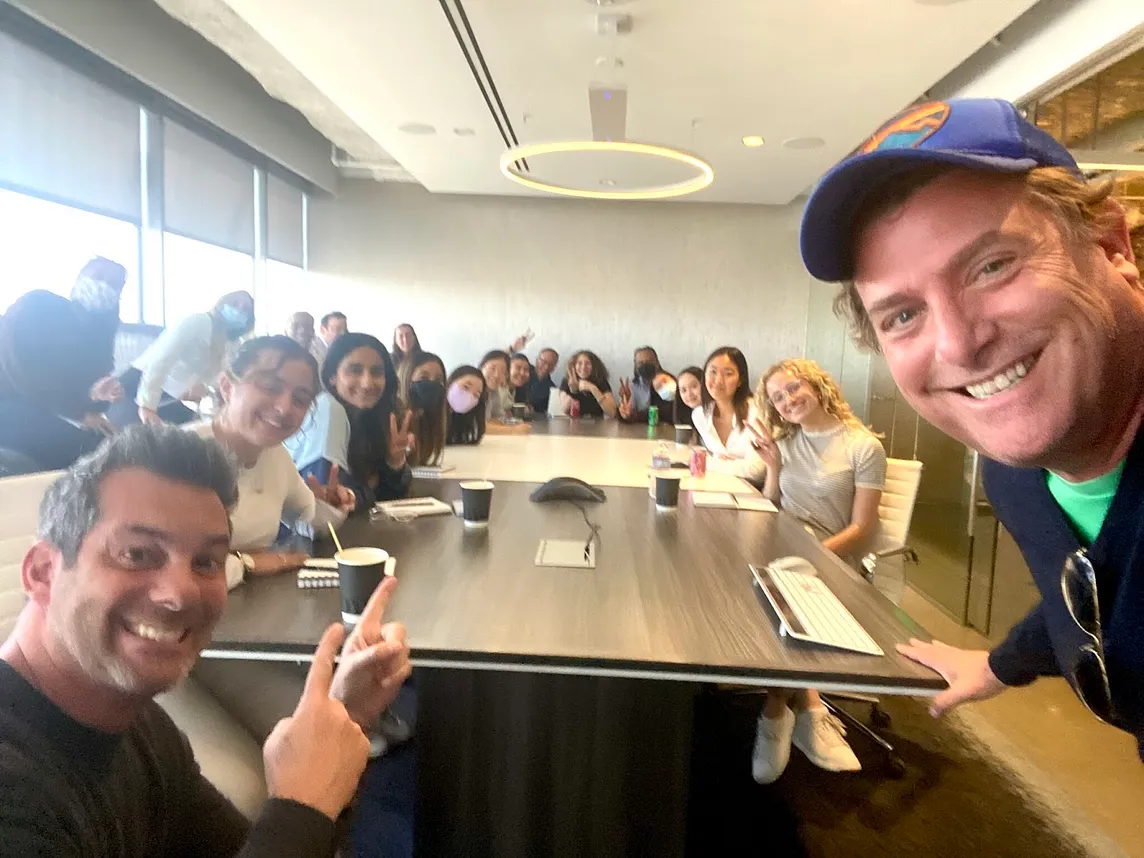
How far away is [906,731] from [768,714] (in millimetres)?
748

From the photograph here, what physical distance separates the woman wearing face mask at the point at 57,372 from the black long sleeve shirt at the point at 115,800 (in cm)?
146

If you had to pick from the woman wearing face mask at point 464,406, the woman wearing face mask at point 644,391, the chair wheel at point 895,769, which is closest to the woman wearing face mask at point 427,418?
the woman wearing face mask at point 464,406

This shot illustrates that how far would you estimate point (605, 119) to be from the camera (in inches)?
150

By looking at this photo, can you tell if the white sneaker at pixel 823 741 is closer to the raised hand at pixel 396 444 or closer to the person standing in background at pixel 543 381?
the raised hand at pixel 396 444

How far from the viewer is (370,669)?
3.49 feet

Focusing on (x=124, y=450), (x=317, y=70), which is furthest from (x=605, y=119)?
(x=124, y=450)

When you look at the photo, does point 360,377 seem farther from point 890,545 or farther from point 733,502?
point 890,545

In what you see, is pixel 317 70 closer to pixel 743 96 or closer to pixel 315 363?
pixel 743 96

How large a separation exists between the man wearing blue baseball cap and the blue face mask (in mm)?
4176

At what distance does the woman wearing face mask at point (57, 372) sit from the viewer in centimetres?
229

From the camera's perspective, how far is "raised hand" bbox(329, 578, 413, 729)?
1054 mm

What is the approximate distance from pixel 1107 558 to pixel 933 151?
0.51m

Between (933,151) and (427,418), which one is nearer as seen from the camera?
(933,151)

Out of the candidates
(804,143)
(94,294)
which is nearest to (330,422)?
(94,294)
